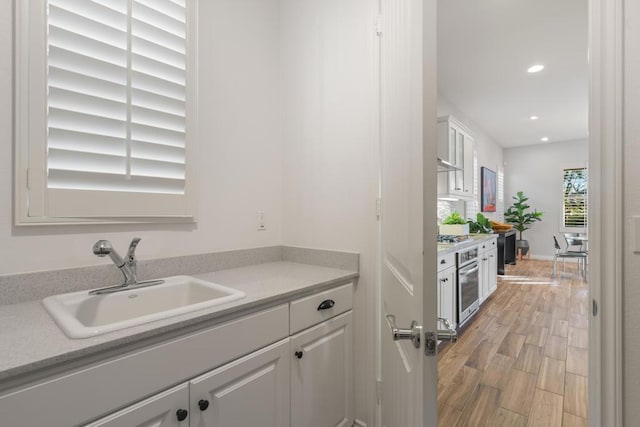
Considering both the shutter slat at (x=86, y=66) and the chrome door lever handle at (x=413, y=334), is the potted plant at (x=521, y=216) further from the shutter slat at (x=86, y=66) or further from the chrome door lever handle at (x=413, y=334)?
the shutter slat at (x=86, y=66)

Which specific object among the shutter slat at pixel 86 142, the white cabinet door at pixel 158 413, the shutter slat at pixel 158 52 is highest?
the shutter slat at pixel 158 52

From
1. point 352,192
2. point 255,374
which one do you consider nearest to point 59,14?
point 352,192

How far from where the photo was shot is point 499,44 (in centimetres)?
286

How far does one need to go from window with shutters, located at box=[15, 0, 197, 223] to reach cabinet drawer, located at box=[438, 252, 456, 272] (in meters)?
1.87

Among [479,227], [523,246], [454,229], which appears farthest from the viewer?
[523,246]

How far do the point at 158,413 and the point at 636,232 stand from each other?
5.01 ft

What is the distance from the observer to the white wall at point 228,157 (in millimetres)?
1250

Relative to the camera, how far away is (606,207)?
0.94 metres

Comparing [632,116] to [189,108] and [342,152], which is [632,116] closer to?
[342,152]

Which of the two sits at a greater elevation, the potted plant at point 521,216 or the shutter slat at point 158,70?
the shutter slat at point 158,70

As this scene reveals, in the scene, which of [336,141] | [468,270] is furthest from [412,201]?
[468,270]

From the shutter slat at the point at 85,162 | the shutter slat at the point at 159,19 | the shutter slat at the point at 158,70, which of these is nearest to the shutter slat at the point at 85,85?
the shutter slat at the point at 158,70

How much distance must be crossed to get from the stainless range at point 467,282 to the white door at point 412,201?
1.95 meters

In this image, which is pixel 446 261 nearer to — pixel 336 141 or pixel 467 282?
pixel 467 282
